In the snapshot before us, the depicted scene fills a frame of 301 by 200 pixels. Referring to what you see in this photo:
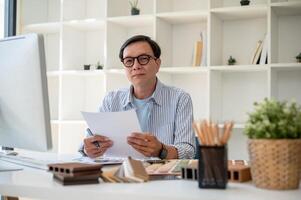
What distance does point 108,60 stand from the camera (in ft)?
10.8

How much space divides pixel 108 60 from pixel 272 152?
8.01 ft

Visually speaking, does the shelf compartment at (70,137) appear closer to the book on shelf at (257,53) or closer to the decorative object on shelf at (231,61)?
the decorative object on shelf at (231,61)

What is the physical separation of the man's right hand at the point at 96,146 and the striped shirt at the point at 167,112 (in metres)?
0.51

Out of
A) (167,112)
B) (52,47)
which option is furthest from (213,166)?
(52,47)

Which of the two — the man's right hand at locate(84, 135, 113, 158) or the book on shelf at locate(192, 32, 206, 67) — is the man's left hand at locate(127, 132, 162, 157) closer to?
the man's right hand at locate(84, 135, 113, 158)

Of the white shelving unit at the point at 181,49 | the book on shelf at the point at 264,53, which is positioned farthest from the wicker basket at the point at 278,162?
the book on shelf at the point at 264,53

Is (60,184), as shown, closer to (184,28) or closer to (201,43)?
(201,43)

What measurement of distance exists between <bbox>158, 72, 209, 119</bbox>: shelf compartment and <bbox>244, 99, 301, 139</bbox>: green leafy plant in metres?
2.24

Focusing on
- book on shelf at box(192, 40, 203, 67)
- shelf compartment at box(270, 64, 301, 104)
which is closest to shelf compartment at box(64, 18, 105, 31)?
book on shelf at box(192, 40, 203, 67)

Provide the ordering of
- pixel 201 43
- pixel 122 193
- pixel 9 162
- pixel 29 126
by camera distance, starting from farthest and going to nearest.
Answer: pixel 201 43 < pixel 9 162 < pixel 29 126 < pixel 122 193

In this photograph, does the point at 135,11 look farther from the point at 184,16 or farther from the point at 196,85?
the point at 196,85

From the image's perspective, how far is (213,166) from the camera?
101 cm

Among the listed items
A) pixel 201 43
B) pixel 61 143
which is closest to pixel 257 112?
pixel 201 43

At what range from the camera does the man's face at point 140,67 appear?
2168mm
